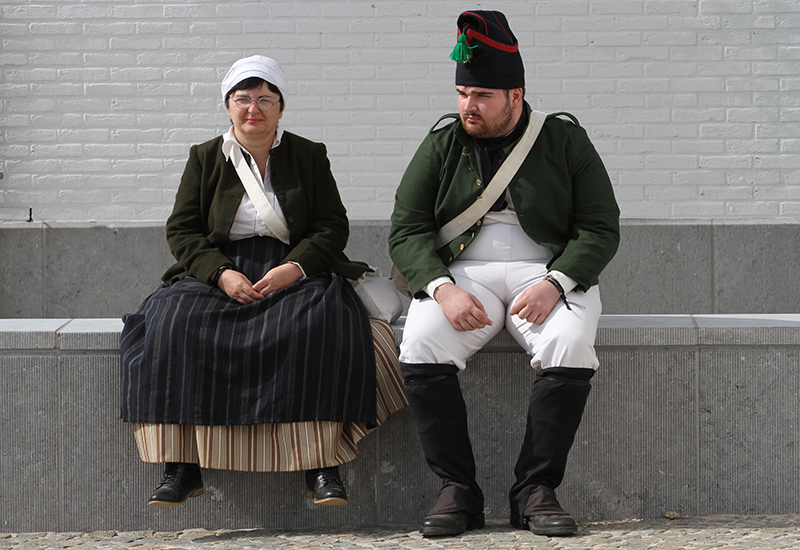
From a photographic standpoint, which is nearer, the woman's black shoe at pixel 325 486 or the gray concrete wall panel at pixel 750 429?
the woman's black shoe at pixel 325 486

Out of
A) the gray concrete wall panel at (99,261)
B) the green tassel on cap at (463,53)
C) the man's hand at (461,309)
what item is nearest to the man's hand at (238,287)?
the man's hand at (461,309)

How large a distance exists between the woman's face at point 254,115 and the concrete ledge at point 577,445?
85 cm

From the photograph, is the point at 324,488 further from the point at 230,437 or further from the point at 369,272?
the point at 369,272

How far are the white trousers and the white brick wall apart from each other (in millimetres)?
2015

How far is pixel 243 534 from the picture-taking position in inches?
126

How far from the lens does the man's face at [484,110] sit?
10.6ft

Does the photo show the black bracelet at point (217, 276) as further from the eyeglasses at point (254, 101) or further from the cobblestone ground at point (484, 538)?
the cobblestone ground at point (484, 538)

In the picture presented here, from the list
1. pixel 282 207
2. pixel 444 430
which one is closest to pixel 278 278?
pixel 282 207

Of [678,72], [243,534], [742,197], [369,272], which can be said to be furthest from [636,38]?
[243,534]

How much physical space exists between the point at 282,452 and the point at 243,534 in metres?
0.36

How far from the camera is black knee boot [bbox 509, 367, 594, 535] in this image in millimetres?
2934

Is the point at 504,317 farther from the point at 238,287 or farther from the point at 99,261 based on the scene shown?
the point at 99,261

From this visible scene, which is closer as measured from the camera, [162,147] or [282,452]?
[282,452]

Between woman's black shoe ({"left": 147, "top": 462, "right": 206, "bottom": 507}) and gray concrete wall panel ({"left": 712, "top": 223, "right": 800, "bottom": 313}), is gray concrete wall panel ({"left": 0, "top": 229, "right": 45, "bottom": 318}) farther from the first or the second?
gray concrete wall panel ({"left": 712, "top": 223, "right": 800, "bottom": 313})
